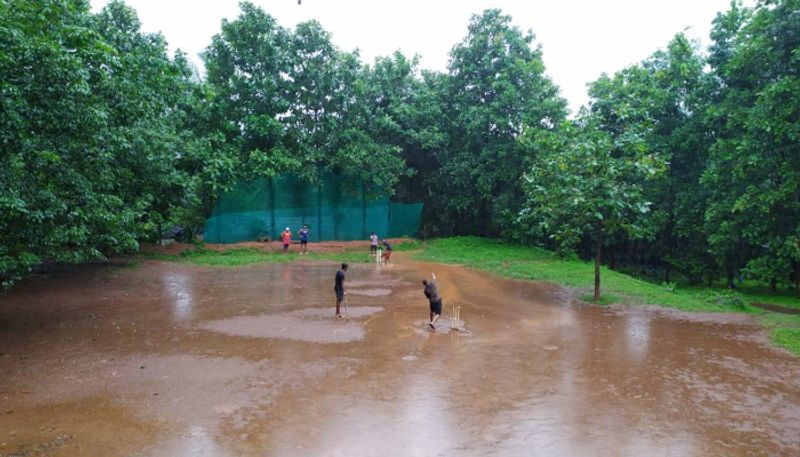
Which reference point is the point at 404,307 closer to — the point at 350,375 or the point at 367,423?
the point at 350,375

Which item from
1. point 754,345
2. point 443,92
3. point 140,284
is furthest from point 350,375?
point 443,92

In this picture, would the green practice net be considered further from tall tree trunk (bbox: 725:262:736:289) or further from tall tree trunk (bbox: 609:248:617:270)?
tall tree trunk (bbox: 725:262:736:289)

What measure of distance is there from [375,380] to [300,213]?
19.3 metres

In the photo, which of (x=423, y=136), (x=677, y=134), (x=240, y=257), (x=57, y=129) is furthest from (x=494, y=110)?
(x=57, y=129)

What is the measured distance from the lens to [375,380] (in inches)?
329

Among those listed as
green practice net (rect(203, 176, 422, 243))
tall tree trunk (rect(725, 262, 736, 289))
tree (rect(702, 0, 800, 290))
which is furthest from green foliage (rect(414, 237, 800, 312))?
green practice net (rect(203, 176, 422, 243))

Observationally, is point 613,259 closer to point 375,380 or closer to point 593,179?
point 593,179

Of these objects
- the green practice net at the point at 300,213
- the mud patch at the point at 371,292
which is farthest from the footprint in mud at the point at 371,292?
the green practice net at the point at 300,213

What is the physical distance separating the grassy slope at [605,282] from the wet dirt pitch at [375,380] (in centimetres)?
131

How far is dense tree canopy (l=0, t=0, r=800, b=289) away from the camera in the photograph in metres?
9.83

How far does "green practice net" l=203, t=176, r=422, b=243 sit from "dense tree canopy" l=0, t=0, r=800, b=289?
0.97 m

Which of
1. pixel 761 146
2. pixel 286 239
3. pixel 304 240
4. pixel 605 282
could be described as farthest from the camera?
pixel 304 240

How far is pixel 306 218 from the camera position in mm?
27016

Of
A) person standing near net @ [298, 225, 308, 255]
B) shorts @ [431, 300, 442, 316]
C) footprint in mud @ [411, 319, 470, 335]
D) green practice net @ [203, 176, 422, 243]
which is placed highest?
green practice net @ [203, 176, 422, 243]
